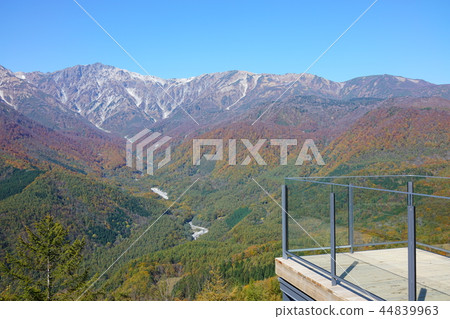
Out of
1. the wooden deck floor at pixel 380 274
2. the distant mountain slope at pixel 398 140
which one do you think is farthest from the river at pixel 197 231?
the wooden deck floor at pixel 380 274

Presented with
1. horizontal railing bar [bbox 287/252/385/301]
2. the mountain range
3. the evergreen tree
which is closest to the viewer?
horizontal railing bar [bbox 287/252/385/301]

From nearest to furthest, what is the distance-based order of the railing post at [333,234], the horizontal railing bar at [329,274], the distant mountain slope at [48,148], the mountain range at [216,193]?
the horizontal railing bar at [329,274], the railing post at [333,234], the mountain range at [216,193], the distant mountain slope at [48,148]

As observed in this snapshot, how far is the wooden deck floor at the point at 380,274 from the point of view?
3047 millimetres

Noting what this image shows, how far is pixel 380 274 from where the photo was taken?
134 inches

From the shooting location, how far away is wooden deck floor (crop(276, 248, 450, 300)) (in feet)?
10.00

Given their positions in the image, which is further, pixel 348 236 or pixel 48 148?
pixel 48 148

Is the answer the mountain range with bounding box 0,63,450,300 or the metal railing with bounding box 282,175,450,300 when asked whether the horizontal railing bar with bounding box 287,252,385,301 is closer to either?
the metal railing with bounding box 282,175,450,300

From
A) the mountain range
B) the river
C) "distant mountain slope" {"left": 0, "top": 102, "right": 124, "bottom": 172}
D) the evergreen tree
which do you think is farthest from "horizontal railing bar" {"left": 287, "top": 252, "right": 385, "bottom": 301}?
"distant mountain slope" {"left": 0, "top": 102, "right": 124, "bottom": 172}

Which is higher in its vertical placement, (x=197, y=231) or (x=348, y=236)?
(x=348, y=236)

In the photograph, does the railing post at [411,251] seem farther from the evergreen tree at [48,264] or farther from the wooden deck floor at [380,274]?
the evergreen tree at [48,264]

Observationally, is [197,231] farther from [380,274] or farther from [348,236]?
[380,274]

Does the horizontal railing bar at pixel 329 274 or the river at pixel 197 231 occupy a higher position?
the horizontal railing bar at pixel 329 274

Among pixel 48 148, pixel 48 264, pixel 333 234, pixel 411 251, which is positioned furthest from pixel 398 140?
pixel 48 148

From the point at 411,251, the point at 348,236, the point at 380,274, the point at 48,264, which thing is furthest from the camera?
the point at 48,264
